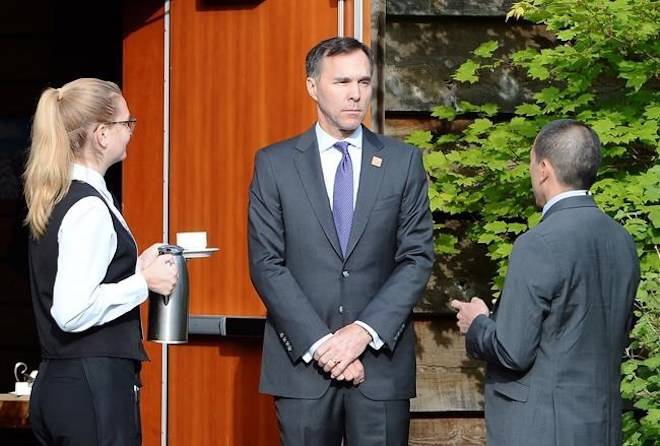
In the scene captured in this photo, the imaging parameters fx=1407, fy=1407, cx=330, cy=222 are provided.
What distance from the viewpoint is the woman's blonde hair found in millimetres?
3891

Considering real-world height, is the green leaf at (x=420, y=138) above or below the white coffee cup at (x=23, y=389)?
above

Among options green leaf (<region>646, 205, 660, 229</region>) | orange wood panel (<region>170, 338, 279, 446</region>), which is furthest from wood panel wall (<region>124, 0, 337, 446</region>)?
green leaf (<region>646, 205, 660, 229</region>)

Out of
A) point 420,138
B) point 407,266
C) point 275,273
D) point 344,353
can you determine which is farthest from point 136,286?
point 420,138

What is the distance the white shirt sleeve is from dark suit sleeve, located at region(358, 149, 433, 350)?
3.22 ft

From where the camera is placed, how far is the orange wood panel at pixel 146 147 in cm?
589

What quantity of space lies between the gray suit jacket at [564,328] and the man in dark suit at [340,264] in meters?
0.52

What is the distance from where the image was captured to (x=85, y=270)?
3.80m

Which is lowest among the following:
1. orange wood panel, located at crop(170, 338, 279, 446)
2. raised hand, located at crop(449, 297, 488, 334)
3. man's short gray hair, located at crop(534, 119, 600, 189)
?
orange wood panel, located at crop(170, 338, 279, 446)

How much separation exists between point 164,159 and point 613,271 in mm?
2361

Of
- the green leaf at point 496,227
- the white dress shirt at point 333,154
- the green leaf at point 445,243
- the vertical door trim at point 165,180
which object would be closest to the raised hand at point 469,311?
the white dress shirt at point 333,154

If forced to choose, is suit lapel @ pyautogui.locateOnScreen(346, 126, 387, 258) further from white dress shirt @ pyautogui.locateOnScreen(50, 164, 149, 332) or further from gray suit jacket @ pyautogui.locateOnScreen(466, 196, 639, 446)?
white dress shirt @ pyautogui.locateOnScreen(50, 164, 149, 332)

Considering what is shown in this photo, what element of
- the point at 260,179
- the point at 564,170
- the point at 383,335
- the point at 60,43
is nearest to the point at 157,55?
the point at 260,179

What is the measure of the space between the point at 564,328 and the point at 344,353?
0.78m

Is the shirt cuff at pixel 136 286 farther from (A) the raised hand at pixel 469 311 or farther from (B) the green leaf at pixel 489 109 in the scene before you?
(B) the green leaf at pixel 489 109
